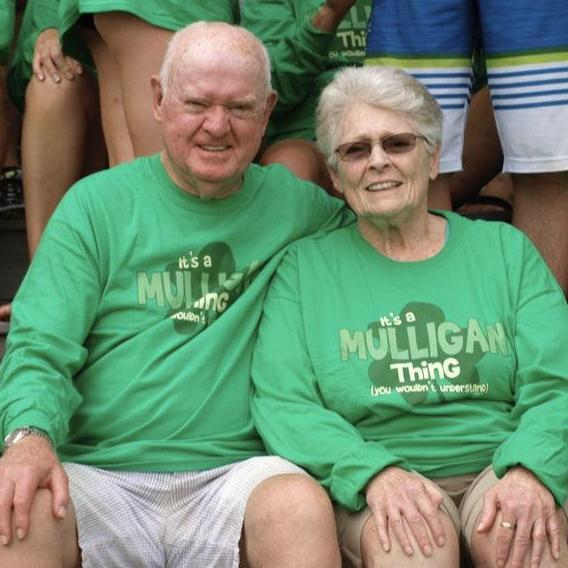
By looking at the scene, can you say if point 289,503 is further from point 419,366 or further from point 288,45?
point 288,45

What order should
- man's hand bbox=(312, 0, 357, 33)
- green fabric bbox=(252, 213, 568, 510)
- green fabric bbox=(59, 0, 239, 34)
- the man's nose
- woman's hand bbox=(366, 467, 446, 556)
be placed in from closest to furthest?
woman's hand bbox=(366, 467, 446, 556), green fabric bbox=(252, 213, 568, 510), the man's nose, green fabric bbox=(59, 0, 239, 34), man's hand bbox=(312, 0, 357, 33)

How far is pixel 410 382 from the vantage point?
3.06 metres

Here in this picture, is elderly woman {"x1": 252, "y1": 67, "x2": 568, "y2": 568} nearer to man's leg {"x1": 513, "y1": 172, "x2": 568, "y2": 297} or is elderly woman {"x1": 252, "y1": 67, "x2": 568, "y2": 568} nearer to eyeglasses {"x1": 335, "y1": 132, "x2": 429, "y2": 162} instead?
eyeglasses {"x1": 335, "y1": 132, "x2": 429, "y2": 162}

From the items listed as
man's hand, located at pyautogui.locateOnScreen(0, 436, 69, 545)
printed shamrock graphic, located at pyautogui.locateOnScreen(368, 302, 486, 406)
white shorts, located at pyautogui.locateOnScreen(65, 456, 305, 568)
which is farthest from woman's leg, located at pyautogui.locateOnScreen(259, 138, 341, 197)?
man's hand, located at pyautogui.locateOnScreen(0, 436, 69, 545)

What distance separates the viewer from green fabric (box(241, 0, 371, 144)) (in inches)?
158

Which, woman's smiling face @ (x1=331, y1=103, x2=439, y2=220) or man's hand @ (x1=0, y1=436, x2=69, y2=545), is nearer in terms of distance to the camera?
man's hand @ (x1=0, y1=436, x2=69, y2=545)

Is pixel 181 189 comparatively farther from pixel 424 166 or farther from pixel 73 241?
pixel 424 166

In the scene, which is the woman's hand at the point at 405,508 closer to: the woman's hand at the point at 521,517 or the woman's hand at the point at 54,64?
the woman's hand at the point at 521,517

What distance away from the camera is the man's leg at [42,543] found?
8.81 feet

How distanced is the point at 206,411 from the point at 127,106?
1.03 m

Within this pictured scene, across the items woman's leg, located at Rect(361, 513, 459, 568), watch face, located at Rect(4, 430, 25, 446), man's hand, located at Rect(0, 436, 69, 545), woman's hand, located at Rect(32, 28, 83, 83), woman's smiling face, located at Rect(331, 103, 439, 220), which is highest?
woman's hand, located at Rect(32, 28, 83, 83)

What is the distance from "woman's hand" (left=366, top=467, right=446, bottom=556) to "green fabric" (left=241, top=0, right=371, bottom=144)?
4.88ft

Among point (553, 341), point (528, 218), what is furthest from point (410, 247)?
point (528, 218)

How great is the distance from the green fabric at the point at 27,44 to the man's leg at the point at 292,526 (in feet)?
5.55
